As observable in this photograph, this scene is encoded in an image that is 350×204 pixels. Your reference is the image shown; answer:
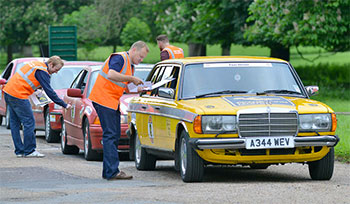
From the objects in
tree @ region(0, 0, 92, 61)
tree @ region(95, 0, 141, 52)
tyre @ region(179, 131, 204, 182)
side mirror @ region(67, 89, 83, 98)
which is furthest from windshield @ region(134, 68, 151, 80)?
tree @ region(0, 0, 92, 61)

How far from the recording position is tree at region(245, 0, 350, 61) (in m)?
29.9

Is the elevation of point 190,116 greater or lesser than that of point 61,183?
greater

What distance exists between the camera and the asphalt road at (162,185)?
908 centimetres

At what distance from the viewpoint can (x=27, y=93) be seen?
14.5 meters

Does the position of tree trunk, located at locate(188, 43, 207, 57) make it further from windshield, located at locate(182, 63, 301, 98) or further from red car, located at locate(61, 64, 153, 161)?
windshield, located at locate(182, 63, 301, 98)

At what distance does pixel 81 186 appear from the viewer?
33.7 feet

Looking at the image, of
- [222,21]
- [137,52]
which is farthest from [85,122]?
[222,21]

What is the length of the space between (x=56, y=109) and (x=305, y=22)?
48.5 ft

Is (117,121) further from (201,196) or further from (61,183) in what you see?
(201,196)

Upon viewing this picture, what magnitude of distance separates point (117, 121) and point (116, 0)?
46.9 m

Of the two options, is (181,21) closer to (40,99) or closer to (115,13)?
(115,13)

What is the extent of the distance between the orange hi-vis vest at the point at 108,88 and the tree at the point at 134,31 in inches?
1737

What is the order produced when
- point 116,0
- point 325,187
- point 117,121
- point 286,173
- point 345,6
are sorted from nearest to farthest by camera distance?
1. point 325,187
2. point 117,121
3. point 286,173
4. point 345,6
5. point 116,0

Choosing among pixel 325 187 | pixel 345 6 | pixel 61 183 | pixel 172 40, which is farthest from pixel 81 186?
pixel 172 40
